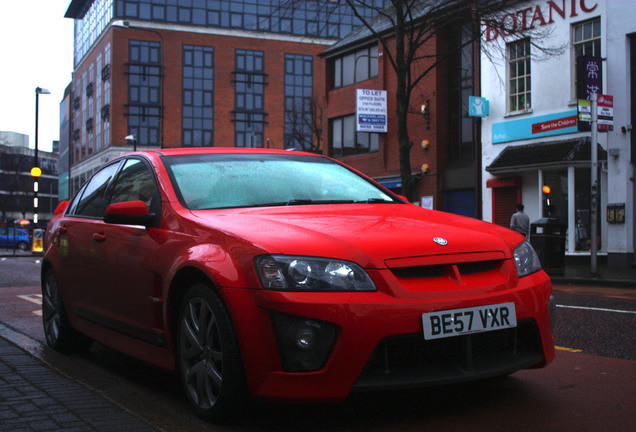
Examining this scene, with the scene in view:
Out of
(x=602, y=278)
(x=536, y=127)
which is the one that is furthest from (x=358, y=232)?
(x=536, y=127)

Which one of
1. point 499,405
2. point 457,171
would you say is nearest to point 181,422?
point 499,405

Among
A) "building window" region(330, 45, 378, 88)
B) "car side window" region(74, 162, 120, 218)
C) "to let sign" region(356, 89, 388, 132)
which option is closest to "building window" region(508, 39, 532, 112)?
"to let sign" region(356, 89, 388, 132)

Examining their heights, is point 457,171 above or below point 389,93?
below

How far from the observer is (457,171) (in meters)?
26.8

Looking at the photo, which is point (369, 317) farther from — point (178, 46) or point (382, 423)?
point (178, 46)

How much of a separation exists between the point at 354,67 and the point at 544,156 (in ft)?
44.0

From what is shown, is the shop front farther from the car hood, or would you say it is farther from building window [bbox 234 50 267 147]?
building window [bbox 234 50 267 147]

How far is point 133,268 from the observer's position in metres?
4.31

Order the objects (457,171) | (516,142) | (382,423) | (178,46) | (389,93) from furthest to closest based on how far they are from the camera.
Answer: (178,46) < (389,93) < (457,171) < (516,142) < (382,423)

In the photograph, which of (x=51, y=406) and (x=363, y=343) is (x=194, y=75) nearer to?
(x=51, y=406)

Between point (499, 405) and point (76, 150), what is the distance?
81127mm

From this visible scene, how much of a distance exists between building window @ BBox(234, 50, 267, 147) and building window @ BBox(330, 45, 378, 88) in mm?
33990

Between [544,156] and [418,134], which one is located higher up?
[418,134]

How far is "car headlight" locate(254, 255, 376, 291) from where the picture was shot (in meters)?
3.18
